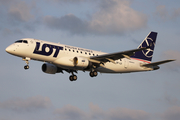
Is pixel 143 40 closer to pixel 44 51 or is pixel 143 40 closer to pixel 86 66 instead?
pixel 86 66

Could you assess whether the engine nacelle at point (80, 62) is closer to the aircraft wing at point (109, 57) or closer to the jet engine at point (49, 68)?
the aircraft wing at point (109, 57)

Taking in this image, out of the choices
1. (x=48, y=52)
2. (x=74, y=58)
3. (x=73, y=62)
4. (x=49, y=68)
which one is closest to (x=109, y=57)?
(x=74, y=58)

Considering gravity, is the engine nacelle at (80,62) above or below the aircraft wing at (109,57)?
below

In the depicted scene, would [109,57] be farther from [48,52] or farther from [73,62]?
[48,52]

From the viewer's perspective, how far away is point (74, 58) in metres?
44.8

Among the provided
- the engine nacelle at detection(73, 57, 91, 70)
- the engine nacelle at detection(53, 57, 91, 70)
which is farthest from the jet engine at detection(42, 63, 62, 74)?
the engine nacelle at detection(73, 57, 91, 70)

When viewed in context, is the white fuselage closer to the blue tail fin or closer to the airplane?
the airplane

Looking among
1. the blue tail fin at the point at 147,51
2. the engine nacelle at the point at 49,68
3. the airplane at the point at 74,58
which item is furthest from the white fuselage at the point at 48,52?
the blue tail fin at the point at 147,51

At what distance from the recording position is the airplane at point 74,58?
43.2 m

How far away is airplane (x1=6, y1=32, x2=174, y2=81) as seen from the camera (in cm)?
4325

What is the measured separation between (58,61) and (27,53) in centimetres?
448

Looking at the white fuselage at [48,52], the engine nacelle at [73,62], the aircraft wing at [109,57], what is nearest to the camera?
the white fuselage at [48,52]

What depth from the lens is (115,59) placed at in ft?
155

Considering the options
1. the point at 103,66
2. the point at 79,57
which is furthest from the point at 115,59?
the point at 79,57
